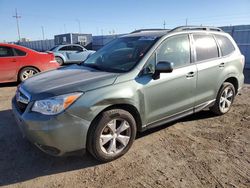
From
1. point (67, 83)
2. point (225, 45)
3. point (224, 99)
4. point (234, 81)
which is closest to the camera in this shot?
point (67, 83)

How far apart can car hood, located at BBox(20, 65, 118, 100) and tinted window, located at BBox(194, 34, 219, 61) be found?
1.82 meters

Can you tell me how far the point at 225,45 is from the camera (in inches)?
193

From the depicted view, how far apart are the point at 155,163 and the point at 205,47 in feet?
7.93

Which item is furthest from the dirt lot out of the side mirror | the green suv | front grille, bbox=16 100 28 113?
the side mirror

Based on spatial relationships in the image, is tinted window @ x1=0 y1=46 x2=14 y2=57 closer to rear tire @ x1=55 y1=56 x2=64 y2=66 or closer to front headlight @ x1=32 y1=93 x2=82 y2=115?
rear tire @ x1=55 y1=56 x2=64 y2=66

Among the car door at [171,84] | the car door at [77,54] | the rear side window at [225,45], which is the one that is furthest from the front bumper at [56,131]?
the car door at [77,54]

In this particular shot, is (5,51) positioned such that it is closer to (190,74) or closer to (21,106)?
(21,106)

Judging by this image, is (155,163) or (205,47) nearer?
(155,163)

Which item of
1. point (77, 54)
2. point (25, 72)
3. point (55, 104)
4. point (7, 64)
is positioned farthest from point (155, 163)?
point (77, 54)

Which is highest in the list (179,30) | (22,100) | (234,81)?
(179,30)

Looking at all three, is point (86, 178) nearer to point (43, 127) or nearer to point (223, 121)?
point (43, 127)

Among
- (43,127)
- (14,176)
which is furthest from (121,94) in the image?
(14,176)

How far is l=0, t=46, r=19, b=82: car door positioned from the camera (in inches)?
310

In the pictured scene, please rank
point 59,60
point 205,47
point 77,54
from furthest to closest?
1. point 77,54
2. point 59,60
3. point 205,47
